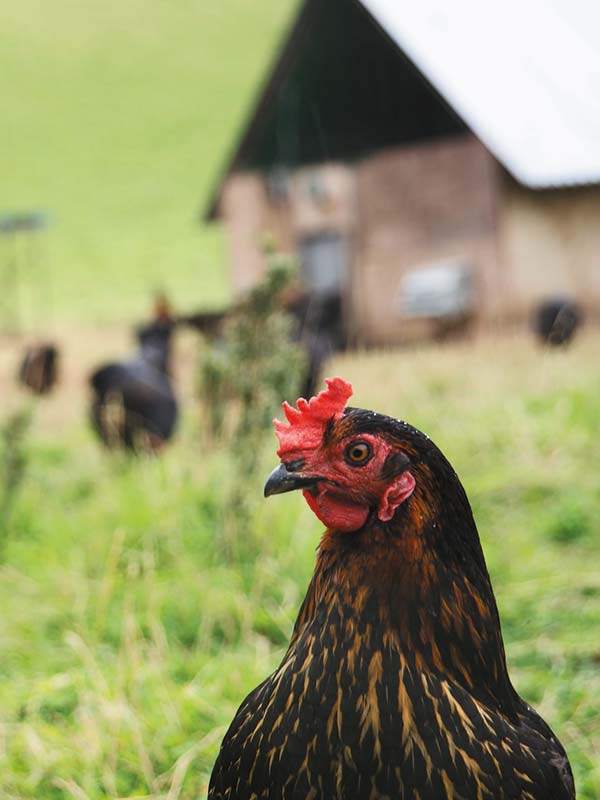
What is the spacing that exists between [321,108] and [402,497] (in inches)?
318

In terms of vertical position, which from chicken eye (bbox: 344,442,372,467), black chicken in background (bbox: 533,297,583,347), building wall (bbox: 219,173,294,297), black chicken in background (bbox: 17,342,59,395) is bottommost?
chicken eye (bbox: 344,442,372,467)

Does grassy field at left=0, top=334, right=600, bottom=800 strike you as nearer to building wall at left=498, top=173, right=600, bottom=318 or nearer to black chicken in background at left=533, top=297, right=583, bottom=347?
black chicken in background at left=533, top=297, right=583, bottom=347

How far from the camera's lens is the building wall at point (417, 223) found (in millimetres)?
11891

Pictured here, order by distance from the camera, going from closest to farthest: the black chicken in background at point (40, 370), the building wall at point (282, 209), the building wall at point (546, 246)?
1. the black chicken in background at point (40, 370)
2. the building wall at point (546, 246)
3. the building wall at point (282, 209)

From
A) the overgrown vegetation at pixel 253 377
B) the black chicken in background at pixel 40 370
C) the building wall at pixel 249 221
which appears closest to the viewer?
the overgrown vegetation at pixel 253 377

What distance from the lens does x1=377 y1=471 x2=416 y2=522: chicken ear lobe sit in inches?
54.9

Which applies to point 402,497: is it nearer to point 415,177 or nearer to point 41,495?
point 41,495

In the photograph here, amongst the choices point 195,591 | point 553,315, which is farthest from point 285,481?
point 553,315

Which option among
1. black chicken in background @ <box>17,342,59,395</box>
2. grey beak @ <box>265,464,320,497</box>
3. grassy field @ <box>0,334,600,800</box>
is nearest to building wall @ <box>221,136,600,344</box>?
black chicken in background @ <box>17,342,59,395</box>

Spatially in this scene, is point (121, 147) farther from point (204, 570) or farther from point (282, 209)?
point (204, 570)

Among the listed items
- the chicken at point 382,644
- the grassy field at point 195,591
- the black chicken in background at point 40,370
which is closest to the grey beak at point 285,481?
the chicken at point 382,644

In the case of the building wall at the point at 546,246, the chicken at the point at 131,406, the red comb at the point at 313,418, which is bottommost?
the red comb at the point at 313,418

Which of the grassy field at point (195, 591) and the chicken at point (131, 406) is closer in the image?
the grassy field at point (195, 591)

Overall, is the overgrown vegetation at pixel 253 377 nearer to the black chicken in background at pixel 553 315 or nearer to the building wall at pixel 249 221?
the black chicken in background at pixel 553 315
